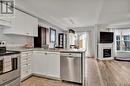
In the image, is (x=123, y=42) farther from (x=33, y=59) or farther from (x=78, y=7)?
(x=33, y=59)

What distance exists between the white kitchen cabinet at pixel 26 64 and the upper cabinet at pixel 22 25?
80 cm

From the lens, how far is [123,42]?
860 cm

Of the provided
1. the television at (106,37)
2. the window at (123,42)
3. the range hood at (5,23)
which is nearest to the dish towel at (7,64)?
the range hood at (5,23)

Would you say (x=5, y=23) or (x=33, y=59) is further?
(x=33, y=59)

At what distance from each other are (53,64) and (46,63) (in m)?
0.27

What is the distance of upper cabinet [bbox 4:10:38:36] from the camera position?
136 inches

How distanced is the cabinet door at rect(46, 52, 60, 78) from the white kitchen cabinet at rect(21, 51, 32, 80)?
63 cm

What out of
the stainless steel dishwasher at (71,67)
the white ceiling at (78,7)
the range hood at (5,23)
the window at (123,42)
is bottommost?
the stainless steel dishwasher at (71,67)

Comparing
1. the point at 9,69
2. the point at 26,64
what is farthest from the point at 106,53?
the point at 9,69

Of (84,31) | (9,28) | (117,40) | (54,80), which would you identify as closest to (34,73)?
(54,80)

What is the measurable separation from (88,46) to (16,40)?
6236mm

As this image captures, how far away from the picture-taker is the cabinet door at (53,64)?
3.43 m

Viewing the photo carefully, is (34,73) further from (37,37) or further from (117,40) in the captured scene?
(117,40)

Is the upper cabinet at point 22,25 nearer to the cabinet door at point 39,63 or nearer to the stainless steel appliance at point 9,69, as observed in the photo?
the cabinet door at point 39,63
